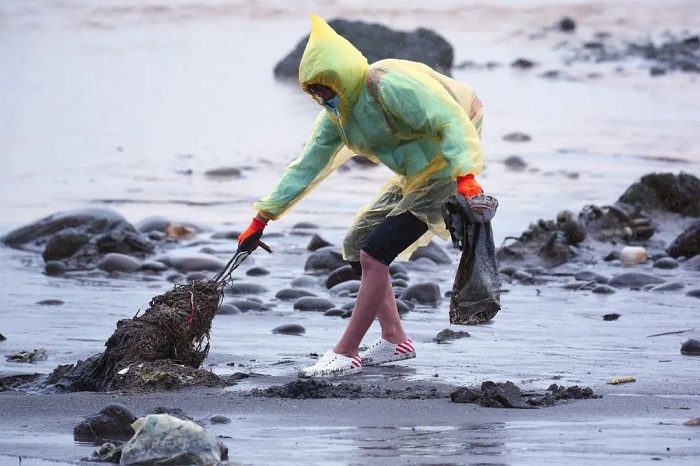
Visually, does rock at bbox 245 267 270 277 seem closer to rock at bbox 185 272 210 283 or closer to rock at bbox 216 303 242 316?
rock at bbox 185 272 210 283

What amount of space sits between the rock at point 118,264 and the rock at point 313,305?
2.04 m

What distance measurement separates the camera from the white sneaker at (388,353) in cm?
763

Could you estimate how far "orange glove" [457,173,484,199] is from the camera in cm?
659

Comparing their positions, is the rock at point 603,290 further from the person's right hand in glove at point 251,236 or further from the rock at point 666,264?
the person's right hand in glove at point 251,236

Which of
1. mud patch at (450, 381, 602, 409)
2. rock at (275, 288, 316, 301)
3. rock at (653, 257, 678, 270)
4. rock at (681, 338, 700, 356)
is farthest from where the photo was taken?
rock at (653, 257, 678, 270)

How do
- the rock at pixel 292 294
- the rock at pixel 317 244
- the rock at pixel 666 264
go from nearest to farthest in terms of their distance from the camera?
the rock at pixel 292 294 < the rock at pixel 666 264 < the rock at pixel 317 244

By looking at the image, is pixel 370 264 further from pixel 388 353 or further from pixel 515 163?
pixel 515 163

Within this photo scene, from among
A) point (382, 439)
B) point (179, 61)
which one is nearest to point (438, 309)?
point (382, 439)

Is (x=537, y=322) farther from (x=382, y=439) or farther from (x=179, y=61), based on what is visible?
(x=179, y=61)

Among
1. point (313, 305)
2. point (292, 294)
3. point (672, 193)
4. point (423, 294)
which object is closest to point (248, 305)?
point (313, 305)

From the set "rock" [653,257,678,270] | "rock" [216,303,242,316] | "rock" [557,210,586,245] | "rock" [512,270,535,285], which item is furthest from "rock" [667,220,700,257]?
"rock" [216,303,242,316]

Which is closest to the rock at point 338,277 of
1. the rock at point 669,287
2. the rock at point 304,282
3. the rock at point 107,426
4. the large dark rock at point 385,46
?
the rock at point 304,282

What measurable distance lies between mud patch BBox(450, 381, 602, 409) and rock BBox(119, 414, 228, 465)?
1464 millimetres

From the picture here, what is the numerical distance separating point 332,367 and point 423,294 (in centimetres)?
254
